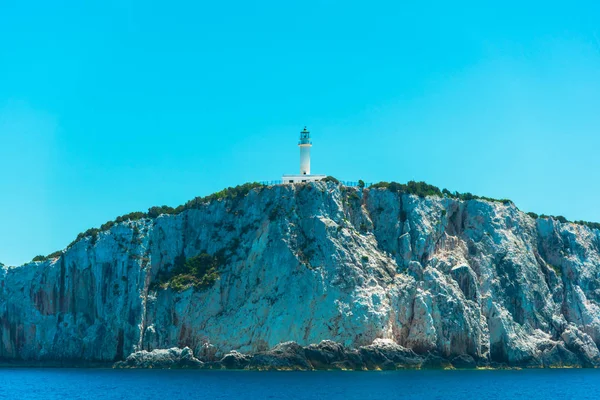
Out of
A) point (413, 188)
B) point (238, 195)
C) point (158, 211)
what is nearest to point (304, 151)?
point (238, 195)

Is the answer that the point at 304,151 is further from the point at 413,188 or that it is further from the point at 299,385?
the point at 299,385

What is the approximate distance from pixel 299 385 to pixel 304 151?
107 feet

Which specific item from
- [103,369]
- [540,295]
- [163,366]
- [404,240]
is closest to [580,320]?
[540,295]

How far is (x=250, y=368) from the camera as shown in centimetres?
6869

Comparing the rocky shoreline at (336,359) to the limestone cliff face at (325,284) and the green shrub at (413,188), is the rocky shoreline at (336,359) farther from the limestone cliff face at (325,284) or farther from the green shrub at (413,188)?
the green shrub at (413,188)

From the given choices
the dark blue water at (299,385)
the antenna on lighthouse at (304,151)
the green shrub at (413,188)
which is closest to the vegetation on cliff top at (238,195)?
the green shrub at (413,188)

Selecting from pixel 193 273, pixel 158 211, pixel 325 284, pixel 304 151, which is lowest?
pixel 325 284

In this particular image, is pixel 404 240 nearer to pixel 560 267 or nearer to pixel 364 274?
pixel 364 274

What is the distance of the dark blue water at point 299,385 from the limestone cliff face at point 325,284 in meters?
3.85

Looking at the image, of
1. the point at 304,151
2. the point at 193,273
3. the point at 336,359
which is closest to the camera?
the point at 336,359

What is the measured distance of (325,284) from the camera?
70188 mm

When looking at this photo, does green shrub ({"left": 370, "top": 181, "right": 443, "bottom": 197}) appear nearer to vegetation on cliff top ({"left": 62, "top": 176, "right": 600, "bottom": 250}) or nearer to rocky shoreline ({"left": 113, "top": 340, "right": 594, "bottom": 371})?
vegetation on cliff top ({"left": 62, "top": 176, "right": 600, "bottom": 250})

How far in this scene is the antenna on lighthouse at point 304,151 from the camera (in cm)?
8294

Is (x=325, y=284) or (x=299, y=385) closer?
(x=299, y=385)
